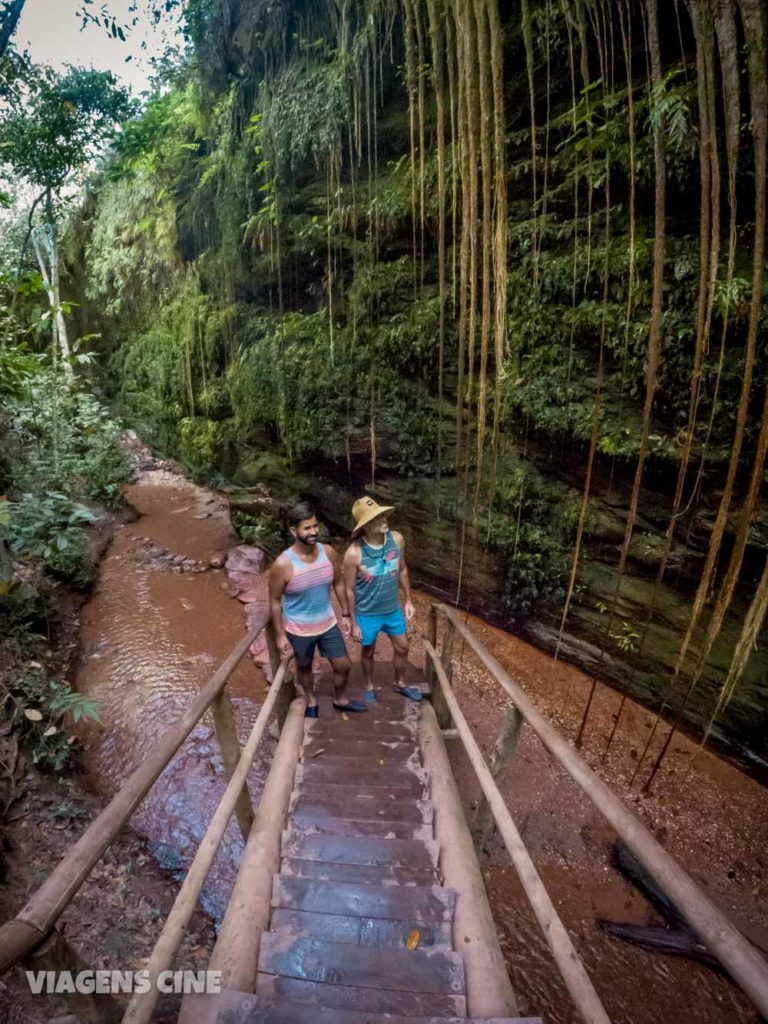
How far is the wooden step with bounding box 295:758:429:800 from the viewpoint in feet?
9.64

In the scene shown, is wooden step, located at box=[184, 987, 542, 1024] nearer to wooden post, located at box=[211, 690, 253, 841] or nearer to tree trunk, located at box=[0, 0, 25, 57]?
wooden post, located at box=[211, 690, 253, 841]

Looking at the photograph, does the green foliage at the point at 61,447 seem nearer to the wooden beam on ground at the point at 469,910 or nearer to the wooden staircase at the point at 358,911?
the wooden staircase at the point at 358,911

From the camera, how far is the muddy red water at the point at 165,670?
376 centimetres

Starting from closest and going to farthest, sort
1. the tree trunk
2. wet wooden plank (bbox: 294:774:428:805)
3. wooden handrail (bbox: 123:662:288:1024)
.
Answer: wooden handrail (bbox: 123:662:288:1024) < wet wooden plank (bbox: 294:774:428:805) < the tree trunk

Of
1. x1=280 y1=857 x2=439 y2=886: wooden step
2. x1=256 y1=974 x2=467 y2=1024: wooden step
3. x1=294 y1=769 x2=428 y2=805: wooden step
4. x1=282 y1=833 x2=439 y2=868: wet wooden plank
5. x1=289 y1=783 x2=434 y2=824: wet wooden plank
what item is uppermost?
x1=256 y1=974 x2=467 y2=1024: wooden step

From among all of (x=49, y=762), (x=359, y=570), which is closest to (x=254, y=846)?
(x=359, y=570)

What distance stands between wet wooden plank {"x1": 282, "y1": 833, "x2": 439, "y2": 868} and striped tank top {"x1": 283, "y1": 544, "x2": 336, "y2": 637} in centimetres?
127

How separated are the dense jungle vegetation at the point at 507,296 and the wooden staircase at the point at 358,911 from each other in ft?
6.91

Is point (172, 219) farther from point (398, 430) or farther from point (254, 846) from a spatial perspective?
point (254, 846)

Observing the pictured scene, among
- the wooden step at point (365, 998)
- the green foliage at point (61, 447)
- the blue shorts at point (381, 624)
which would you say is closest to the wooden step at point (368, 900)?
the wooden step at point (365, 998)

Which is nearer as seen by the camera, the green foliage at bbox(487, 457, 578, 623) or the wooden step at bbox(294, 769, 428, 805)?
the wooden step at bbox(294, 769, 428, 805)

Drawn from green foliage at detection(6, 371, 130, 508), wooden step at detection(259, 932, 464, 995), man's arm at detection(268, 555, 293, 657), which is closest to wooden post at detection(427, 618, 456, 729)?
man's arm at detection(268, 555, 293, 657)

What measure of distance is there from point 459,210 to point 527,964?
676 cm

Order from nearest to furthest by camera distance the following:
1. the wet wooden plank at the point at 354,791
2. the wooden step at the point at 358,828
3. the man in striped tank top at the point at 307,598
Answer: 1. the wooden step at the point at 358,828
2. the wet wooden plank at the point at 354,791
3. the man in striped tank top at the point at 307,598
